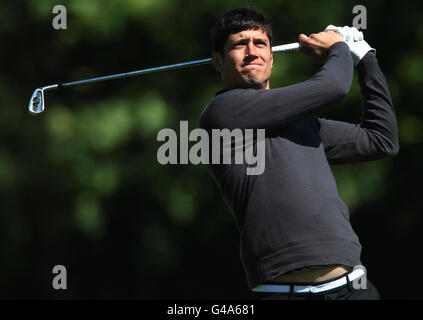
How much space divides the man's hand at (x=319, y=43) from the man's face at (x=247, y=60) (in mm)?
113

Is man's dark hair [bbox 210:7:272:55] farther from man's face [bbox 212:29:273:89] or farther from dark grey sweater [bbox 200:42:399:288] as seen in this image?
dark grey sweater [bbox 200:42:399:288]

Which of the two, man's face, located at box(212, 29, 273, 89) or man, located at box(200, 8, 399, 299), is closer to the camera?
man, located at box(200, 8, 399, 299)

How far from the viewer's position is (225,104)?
2.46 m

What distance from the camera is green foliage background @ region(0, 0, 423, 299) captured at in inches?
238

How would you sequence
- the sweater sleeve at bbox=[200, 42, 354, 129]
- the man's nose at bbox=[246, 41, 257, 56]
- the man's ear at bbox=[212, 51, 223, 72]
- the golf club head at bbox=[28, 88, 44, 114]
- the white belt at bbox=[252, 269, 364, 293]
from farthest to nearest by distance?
the golf club head at bbox=[28, 88, 44, 114], the man's ear at bbox=[212, 51, 223, 72], the man's nose at bbox=[246, 41, 257, 56], the sweater sleeve at bbox=[200, 42, 354, 129], the white belt at bbox=[252, 269, 364, 293]

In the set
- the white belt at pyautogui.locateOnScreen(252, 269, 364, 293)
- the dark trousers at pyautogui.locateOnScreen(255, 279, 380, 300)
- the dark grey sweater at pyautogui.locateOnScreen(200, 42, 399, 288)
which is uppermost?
the dark grey sweater at pyautogui.locateOnScreen(200, 42, 399, 288)

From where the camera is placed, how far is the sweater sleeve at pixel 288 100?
2.34 metres

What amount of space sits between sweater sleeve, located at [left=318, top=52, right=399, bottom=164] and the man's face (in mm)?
249

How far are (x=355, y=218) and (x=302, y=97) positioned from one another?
411 centimetres

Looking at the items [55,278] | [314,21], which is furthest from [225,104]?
[55,278]

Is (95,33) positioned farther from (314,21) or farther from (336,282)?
(336,282)

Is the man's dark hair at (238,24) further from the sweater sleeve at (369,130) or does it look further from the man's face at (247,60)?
the sweater sleeve at (369,130)

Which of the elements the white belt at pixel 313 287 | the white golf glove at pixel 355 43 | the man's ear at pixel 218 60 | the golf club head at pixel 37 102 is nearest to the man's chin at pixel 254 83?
the man's ear at pixel 218 60

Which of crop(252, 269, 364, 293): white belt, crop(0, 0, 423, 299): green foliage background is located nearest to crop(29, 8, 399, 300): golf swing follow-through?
crop(252, 269, 364, 293): white belt
